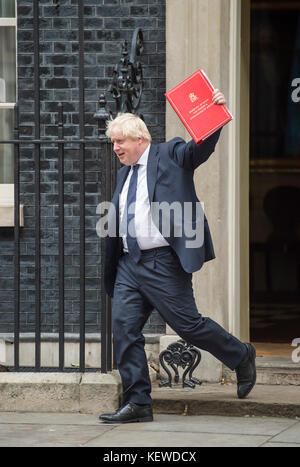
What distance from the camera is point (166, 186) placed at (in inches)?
263

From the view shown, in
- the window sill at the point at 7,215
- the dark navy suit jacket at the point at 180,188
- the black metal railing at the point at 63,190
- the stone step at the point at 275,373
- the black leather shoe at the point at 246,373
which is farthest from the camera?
the window sill at the point at 7,215

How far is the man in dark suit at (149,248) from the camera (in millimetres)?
6629

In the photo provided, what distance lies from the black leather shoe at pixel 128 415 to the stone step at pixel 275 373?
1408 millimetres

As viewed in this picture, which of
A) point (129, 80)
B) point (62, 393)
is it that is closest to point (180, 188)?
point (129, 80)

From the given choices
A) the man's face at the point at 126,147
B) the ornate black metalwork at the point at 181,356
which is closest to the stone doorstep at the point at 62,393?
the ornate black metalwork at the point at 181,356

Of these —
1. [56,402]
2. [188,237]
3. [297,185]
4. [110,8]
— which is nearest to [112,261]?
[188,237]

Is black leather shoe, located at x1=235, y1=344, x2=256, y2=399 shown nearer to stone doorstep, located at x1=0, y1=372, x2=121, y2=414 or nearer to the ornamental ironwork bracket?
stone doorstep, located at x1=0, y1=372, x2=121, y2=414

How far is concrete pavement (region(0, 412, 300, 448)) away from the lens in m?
6.07

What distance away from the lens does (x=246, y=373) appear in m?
7.09

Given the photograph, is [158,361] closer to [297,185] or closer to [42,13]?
[42,13]

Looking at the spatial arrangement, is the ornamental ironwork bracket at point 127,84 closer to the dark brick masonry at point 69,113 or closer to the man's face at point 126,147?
the dark brick masonry at point 69,113

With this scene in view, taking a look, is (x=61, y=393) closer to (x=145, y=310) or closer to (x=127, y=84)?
(x=145, y=310)

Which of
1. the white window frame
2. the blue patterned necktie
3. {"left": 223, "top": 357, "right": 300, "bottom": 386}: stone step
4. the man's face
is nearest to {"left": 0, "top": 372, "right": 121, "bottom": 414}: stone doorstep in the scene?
the blue patterned necktie

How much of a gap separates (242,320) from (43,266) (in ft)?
5.28
